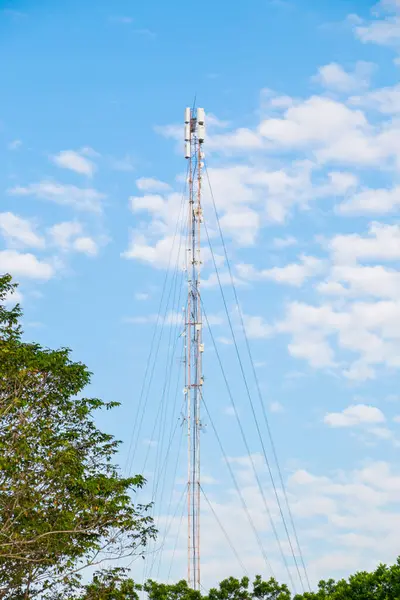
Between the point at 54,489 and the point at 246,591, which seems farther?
the point at 246,591

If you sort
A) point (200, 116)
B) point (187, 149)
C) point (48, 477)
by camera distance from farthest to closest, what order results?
1. point (187, 149)
2. point (200, 116)
3. point (48, 477)

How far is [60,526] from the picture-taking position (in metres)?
17.2

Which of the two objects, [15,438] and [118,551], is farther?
[118,551]

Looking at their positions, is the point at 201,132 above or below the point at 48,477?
above

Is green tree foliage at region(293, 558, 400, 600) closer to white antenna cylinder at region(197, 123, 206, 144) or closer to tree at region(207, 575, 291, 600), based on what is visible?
tree at region(207, 575, 291, 600)

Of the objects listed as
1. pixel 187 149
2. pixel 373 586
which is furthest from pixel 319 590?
pixel 187 149

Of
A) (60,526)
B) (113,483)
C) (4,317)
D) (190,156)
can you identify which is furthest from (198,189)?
(60,526)

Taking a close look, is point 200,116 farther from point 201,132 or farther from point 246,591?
point 246,591

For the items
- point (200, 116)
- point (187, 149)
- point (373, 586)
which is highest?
point (200, 116)

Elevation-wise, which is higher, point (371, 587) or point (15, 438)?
point (15, 438)

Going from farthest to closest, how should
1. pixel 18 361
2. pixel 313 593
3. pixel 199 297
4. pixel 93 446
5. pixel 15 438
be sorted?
1. pixel 199 297
2. pixel 313 593
3. pixel 93 446
4. pixel 18 361
5. pixel 15 438

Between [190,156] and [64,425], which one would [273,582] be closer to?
[64,425]

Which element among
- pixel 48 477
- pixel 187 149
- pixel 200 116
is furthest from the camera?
pixel 187 149

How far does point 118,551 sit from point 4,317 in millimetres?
5766
